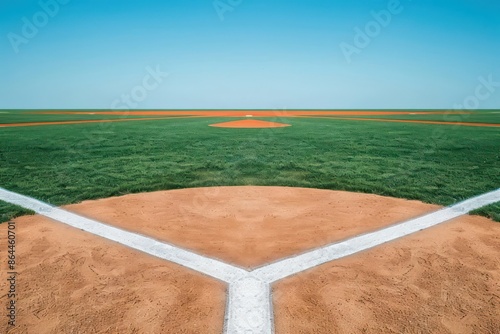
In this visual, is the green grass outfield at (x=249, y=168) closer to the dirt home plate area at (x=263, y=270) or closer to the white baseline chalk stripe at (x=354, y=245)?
the white baseline chalk stripe at (x=354, y=245)

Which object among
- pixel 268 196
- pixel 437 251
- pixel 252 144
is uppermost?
pixel 437 251

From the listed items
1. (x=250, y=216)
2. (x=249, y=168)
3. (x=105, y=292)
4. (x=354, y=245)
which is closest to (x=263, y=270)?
(x=354, y=245)

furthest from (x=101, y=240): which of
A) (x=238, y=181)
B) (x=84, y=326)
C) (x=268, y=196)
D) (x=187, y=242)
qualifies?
(x=238, y=181)

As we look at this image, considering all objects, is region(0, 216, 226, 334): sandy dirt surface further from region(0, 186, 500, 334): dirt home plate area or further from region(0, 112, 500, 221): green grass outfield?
region(0, 112, 500, 221): green grass outfield

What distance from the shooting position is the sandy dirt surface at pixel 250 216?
4.63m

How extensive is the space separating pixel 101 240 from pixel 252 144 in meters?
12.9

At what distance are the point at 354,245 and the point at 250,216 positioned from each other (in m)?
2.07

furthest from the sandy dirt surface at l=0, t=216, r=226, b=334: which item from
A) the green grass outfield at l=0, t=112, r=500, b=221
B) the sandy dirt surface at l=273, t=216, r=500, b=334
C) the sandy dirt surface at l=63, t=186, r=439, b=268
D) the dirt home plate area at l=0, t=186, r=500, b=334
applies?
the green grass outfield at l=0, t=112, r=500, b=221

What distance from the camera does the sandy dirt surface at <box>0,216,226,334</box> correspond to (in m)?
2.90

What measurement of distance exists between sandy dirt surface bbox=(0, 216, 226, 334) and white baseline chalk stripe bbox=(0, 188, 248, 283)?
0.14m

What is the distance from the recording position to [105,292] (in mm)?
3404

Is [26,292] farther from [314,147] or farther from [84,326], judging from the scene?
[314,147]

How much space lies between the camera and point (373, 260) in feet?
13.5

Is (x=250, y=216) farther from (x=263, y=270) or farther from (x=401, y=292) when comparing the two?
(x=401, y=292)
